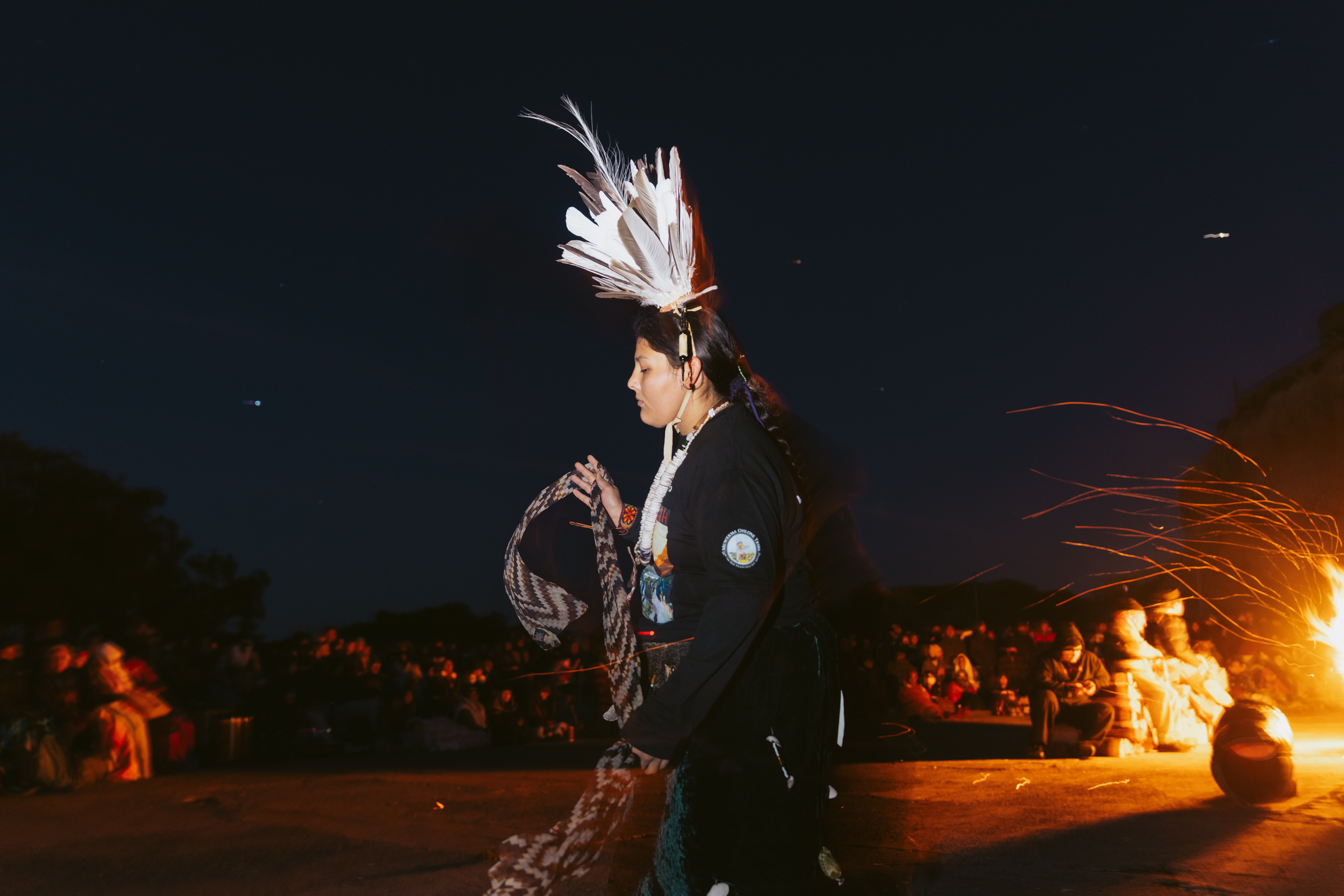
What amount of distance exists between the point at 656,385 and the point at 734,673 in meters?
0.64

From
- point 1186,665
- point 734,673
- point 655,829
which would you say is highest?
point 734,673

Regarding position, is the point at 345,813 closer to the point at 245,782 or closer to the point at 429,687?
the point at 245,782

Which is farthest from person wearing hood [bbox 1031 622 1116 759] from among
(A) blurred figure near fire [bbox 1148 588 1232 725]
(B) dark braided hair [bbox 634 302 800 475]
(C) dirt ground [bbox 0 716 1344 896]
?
(B) dark braided hair [bbox 634 302 800 475]

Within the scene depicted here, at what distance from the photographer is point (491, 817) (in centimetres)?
625

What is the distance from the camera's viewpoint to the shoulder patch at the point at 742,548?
1571 mm

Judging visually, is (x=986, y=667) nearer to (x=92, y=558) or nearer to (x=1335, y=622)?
(x=1335, y=622)

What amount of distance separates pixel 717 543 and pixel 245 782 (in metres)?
8.24

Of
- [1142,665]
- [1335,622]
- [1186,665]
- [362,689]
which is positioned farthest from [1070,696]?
[362,689]

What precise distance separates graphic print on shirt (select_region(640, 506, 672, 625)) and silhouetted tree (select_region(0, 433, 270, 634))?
58.7 feet

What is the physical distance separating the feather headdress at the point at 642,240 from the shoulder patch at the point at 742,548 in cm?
59

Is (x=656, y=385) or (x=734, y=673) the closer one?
(x=734, y=673)

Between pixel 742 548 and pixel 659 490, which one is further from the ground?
pixel 659 490

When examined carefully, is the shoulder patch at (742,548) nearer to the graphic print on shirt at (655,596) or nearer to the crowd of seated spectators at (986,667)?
the graphic print on shirt at (655,596)

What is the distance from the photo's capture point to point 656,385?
75.7 inches
